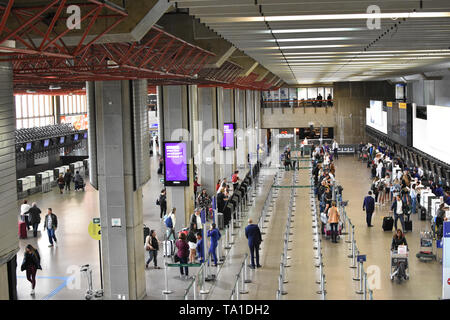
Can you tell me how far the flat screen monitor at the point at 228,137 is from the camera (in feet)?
127

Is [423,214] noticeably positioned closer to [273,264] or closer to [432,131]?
[432,131]

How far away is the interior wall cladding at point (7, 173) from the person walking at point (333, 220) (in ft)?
38.2

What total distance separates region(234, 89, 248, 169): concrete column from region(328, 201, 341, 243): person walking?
2392cm

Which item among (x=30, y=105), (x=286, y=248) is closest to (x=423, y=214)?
(x=286, y=248)

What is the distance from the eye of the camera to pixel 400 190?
25.6 metres

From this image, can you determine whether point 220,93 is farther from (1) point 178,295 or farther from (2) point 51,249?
(1) point 178,295

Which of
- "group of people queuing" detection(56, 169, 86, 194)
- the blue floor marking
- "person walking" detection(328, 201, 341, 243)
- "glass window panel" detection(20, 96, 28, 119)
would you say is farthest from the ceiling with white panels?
"glass window panel" detection(20, 96, 28, 119)

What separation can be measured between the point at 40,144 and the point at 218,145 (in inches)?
569

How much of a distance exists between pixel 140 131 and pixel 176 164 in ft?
22.1

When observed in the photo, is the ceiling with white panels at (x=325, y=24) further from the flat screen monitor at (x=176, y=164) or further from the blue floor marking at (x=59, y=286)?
the blue floor marking at (x=59, y=286)

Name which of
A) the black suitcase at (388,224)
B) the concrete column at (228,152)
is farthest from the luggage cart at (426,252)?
the concrete column at (228,152)

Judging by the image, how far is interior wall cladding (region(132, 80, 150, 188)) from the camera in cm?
1525

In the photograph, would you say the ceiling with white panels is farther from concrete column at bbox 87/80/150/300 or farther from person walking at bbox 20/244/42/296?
person walking at bbox 20/244/42/296
